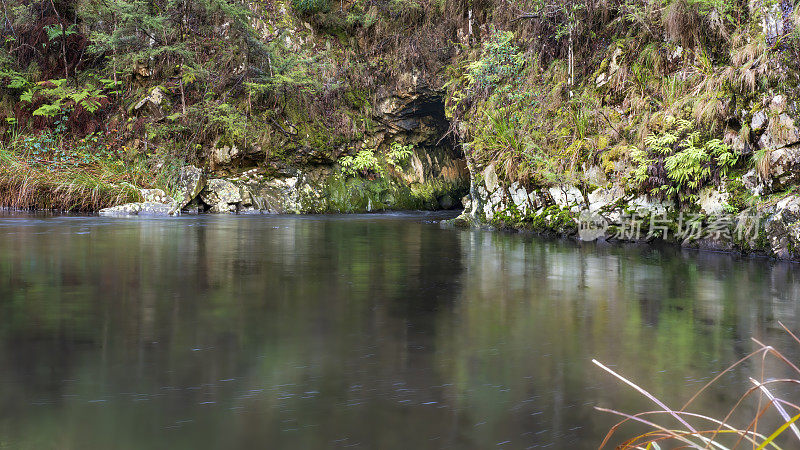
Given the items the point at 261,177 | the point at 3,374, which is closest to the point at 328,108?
the point at 261,177

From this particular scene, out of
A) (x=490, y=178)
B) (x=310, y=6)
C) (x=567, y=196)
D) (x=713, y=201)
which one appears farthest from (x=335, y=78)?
(x=713, y=201)

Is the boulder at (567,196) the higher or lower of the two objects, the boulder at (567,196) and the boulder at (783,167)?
the lower

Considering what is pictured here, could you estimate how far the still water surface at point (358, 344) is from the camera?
2.39 metres

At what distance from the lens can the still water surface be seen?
2.39m


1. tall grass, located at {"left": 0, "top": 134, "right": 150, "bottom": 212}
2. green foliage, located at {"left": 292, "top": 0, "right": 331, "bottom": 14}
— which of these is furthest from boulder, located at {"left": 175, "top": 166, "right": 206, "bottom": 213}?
green foliage, located at {"left": 292, "top": 0, "right": 331, "bottom": 14}

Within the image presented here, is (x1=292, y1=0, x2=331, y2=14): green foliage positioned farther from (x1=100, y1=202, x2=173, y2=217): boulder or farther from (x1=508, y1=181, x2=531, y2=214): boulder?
(x1=508, y1=181, x2=531, y2=214): boulder

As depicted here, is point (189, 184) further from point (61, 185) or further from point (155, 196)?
point (61, 185)

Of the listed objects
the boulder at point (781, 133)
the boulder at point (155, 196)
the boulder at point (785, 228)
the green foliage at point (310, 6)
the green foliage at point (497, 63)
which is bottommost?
the boulder at point (785, 228)

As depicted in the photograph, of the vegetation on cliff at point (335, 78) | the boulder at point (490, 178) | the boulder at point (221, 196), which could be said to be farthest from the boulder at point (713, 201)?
the boulder at point (221, 196)

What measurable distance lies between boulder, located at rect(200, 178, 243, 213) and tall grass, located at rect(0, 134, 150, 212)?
179 cm

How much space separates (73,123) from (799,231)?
57.5 ft

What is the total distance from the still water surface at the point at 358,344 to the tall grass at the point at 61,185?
8347mm

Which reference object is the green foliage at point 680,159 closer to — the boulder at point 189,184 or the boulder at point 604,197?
the boulder at point 604,197

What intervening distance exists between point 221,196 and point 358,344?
13.5 meters
